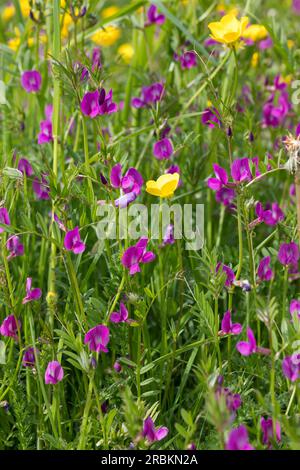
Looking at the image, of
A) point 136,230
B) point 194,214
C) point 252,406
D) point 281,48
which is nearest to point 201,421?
point 252,406

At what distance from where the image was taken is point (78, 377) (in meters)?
1.56

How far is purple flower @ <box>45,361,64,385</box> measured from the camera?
4.56 feet

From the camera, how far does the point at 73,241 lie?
1.41m

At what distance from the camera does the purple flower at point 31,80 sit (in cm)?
195

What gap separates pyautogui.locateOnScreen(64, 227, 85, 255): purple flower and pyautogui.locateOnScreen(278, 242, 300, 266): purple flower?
1.37ft

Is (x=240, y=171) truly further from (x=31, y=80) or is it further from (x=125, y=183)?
(x=31, y=80)

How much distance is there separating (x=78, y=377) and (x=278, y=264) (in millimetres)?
548

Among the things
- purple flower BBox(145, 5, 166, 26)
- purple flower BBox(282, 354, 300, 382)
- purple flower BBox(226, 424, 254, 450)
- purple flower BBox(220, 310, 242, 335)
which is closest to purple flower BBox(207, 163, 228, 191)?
purple flower BBox(220, 310, 242, 335)

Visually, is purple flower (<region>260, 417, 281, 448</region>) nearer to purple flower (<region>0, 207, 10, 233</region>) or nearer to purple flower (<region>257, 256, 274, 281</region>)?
purple flower (<region>257, 256, 274, 281</region>)

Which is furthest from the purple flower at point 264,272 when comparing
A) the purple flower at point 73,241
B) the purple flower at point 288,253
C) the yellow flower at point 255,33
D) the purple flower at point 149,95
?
the yellow flower at point 255,33

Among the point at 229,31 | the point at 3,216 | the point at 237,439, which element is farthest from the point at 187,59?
the point at 237,439

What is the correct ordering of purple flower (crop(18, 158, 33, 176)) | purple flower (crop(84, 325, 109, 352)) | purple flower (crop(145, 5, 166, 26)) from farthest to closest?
purple flower (crop(145, 5, 166, 26)) < purple flower (crop(18, 158, 33, 176)) < purple flower (crop(84, 325, 109, 352))
